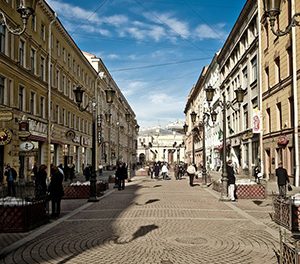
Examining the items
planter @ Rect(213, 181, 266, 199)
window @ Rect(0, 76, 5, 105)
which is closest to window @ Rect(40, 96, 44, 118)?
window @ Rect(0, 76, 5, 105)

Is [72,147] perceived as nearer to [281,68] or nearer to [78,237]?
[281,68]

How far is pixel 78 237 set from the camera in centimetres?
951

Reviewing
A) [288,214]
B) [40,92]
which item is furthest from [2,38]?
[288,214]

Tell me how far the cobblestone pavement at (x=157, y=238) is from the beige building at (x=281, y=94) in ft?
38.8

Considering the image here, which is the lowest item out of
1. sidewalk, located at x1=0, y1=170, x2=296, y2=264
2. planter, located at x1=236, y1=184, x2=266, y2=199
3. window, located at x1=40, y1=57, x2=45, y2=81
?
sidewalk, located at x1=0, y1=170, x2=296, y2=264

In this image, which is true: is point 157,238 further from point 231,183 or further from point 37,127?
point 37,127

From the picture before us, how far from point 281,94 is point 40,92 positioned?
1836 centimetres

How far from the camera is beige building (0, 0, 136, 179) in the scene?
26.2 meters

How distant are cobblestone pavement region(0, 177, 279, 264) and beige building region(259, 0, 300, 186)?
1182 centimetres

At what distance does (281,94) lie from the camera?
89.6ft

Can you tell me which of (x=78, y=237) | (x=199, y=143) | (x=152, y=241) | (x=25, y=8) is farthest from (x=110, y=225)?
(x=199, y=143)

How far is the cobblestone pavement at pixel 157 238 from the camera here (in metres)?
7.50

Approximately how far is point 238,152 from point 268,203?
91.7ft

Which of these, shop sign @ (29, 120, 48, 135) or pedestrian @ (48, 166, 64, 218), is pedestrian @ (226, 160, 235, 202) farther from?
shop sign @ (29, 120, 48, 135)
